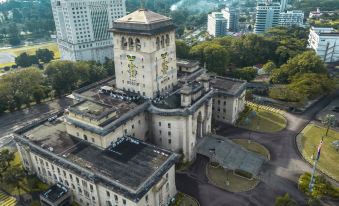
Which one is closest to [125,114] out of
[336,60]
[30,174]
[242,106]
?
[30,174]

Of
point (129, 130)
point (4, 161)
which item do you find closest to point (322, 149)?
point (129, 130)

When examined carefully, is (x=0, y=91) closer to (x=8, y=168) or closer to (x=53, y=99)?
(x=53, y=99)

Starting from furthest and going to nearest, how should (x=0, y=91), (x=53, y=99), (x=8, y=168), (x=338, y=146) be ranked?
(x=53, y=99) → (x=0, y=91) → (x=338, y=146) → (x=8, y=168)

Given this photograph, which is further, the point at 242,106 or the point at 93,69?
the point at 93,69

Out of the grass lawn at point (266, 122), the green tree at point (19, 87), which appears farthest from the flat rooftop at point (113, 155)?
the grass lawn at point (266, 122)

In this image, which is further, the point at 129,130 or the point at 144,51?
the point at 144,51

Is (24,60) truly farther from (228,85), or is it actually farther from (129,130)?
(228,85)
